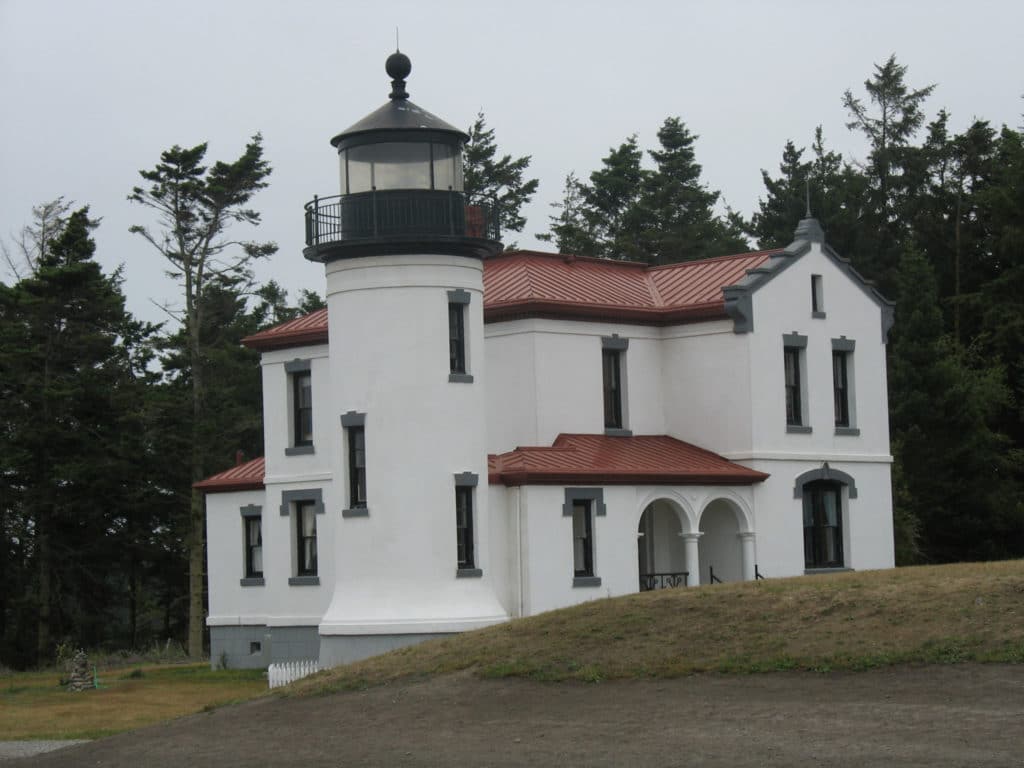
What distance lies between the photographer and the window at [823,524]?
129ft

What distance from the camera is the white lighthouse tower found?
33.1 metres

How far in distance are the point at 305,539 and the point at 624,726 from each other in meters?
19.7

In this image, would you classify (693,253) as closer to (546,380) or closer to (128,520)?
→ (128,520)

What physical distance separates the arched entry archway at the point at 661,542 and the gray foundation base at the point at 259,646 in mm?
7288

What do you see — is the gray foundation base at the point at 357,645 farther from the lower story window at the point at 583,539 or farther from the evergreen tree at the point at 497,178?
the evergreen tree at the point at 497,178

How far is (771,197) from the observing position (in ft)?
236

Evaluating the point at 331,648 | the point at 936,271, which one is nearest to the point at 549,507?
the point at 331,648

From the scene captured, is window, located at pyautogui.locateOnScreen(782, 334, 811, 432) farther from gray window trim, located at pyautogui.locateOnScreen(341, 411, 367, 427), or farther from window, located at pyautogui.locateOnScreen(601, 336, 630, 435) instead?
gray window trim, located at pyautogui.locateOnScreen(341, 411, 367, 427)

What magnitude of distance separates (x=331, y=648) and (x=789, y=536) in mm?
10802

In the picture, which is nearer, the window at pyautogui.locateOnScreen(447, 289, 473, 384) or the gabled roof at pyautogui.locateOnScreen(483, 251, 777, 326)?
the window at pyautogui.locateOnScreen(447, 289, 473, 384)

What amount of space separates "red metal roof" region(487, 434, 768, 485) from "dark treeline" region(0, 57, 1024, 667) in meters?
11.5

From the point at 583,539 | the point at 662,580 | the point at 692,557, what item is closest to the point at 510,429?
the point at 583,539

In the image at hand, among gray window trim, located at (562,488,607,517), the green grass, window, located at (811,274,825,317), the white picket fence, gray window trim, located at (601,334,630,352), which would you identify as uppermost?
window, located at (811,274,825,317)

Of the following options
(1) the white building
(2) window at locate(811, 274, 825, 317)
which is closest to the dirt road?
(1) the white building
